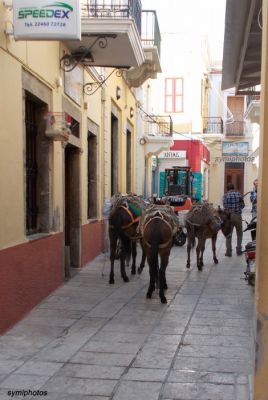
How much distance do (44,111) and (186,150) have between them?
2163 centimetres

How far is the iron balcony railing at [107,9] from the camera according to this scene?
8.95m

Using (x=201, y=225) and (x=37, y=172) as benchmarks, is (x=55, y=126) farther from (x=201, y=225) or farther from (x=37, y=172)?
(x=201, y=225)

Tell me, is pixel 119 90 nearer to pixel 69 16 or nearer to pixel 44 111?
pixel 44 111

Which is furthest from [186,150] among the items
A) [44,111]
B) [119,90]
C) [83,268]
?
[44,111]

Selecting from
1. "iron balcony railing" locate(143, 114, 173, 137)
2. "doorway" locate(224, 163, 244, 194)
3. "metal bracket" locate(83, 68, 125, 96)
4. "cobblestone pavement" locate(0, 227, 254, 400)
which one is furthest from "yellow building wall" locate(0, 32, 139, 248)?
"doorway" locate(224, 163, 244, 194)

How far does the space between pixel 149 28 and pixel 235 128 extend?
22.4 meters

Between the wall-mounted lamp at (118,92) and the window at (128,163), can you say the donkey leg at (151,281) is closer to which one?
the wall-mounted lamp at (118,92)

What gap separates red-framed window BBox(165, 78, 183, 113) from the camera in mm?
29406

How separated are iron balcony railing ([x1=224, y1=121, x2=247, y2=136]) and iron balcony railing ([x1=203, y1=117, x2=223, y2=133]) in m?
2.17

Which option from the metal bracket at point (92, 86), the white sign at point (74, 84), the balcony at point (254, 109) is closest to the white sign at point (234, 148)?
the balcony at point (254, 109)

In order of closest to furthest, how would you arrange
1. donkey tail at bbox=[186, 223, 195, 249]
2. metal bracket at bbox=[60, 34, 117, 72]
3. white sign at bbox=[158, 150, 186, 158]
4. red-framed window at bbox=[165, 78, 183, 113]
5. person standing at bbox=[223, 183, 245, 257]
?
metal bracket at bbox=[60, 34, 117, 72] < donkey tail at bbox=[186, 223, 195, 249] < person standing at bbox=[223, 183, 245, 257] < white sign at bbox=[158, 150, 186, 158] < red-framed window at bbox=[165, 78, 183, 113]

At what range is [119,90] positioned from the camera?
14.7m

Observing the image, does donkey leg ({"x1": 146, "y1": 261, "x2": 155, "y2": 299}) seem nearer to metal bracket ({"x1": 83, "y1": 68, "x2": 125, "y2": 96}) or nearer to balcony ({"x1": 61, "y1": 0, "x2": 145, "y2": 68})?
balcony ({"x1": 61, "y1": 0, "x2": 145, "y2": 68})

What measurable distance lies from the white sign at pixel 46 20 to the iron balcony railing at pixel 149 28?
880cm
